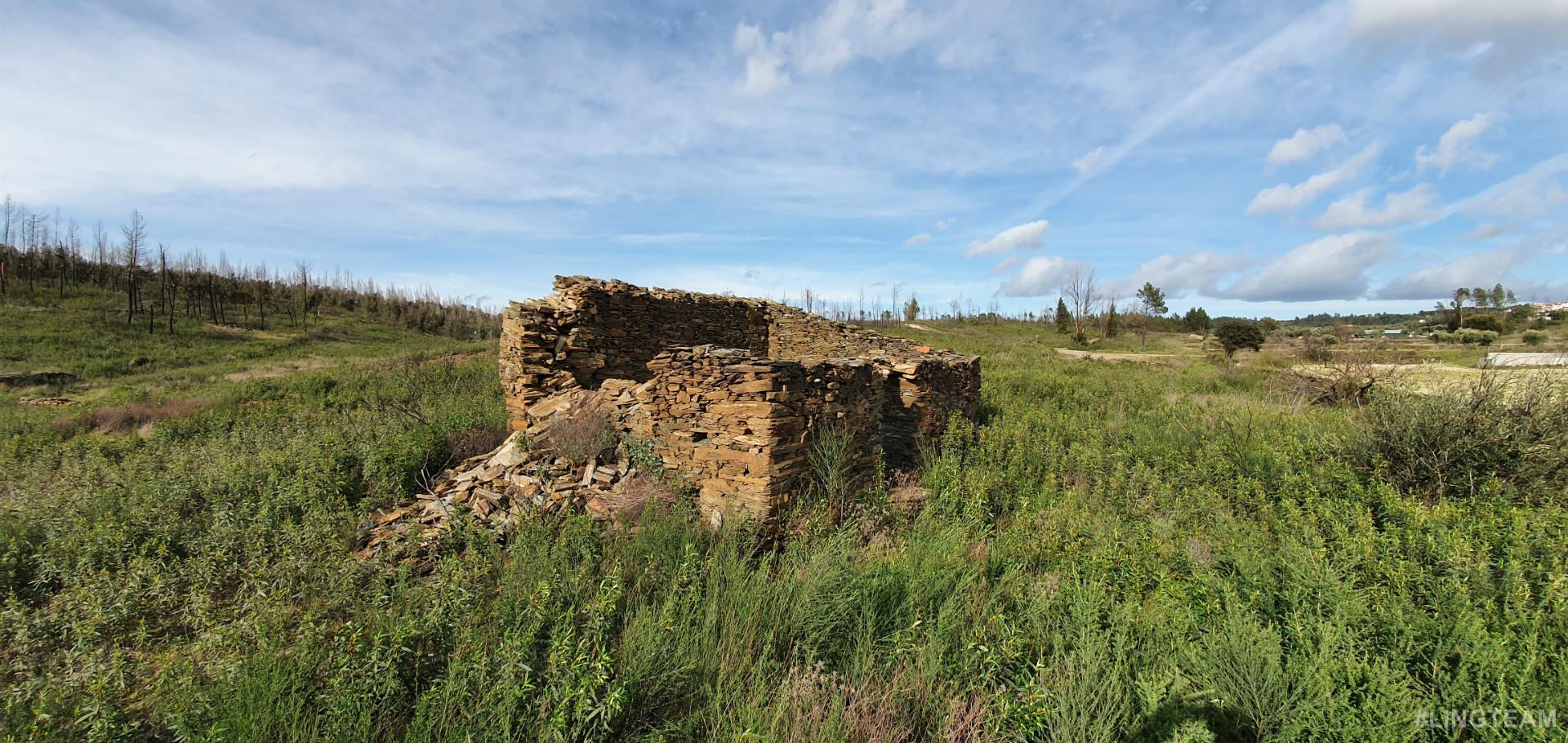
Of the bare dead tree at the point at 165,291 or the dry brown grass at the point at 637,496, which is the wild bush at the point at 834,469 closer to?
the dry brown grass at the point at 637,496

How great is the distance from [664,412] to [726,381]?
95cm

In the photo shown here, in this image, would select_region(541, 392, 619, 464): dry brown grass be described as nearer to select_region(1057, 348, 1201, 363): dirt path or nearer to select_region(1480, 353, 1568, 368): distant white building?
select_region(1480, 353, 1568, 368): distant white building

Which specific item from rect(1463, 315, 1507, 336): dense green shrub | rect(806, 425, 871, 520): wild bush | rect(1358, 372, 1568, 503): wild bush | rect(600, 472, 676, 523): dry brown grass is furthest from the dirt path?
rect(600, 472, 676, 523): dry brown grass

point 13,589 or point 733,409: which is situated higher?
point 733,409

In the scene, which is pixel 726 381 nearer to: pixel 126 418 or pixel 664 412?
→ pixel 664 412

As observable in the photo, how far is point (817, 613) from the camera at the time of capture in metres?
3.55

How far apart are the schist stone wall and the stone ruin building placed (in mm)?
18

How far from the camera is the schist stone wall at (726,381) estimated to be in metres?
5.34

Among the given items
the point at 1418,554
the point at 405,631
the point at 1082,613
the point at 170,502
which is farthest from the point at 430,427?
the point at 1418,554

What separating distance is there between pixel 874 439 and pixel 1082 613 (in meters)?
4.09

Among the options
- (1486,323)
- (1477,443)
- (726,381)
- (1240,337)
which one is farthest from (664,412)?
(1486,323)

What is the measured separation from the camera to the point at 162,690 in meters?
2.82

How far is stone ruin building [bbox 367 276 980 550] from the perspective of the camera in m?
5.32

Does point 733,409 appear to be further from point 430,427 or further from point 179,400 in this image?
point 179,400
